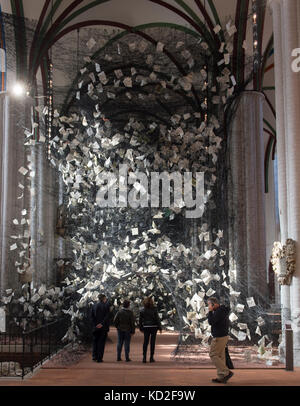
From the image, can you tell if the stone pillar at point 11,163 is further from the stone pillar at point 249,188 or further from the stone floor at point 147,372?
the stone pillar at point 249,188

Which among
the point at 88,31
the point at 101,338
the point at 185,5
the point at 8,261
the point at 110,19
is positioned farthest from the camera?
the point at 110,19

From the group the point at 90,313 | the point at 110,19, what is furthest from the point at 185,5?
the point at 90,313

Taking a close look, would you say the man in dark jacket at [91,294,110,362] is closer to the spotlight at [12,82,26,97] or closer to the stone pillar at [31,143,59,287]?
the stone pillar at [31,143,59,287]

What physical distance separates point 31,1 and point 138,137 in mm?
6006

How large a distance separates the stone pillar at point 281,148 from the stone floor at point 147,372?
44.4 inches

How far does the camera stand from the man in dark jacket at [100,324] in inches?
427

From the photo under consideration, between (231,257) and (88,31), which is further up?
(88,31)

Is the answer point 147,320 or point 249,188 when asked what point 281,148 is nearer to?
point 147,320

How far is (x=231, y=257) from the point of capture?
46.6ft

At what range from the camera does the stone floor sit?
27.3ft

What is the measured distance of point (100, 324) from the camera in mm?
10789

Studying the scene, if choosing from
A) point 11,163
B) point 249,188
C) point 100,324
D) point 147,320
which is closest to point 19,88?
point 11,163

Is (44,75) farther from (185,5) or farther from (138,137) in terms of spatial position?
(138,137)

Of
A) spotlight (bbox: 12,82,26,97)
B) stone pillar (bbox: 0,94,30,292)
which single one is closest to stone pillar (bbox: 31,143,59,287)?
stone pillar (bbox: 0,94,30,292)
